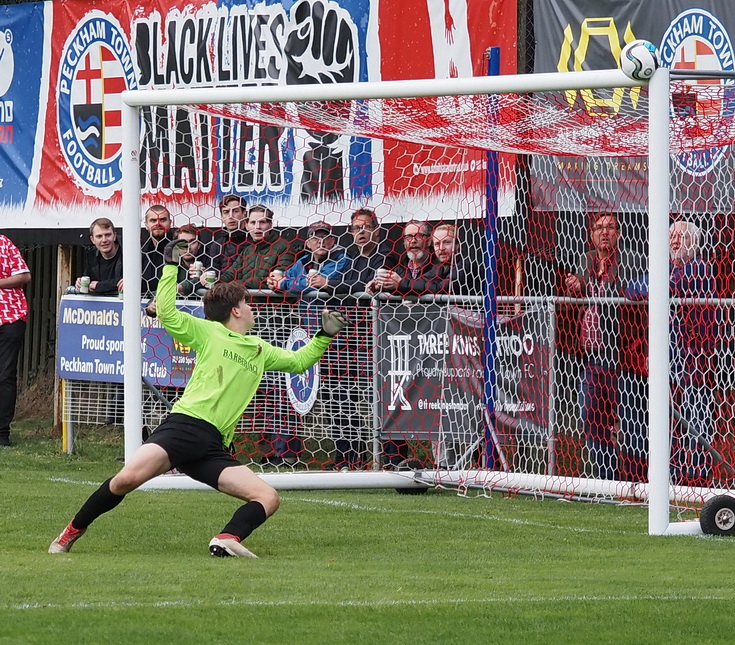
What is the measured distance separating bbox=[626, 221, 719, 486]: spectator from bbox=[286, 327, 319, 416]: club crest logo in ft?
9.72

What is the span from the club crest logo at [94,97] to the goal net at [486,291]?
9.06ft

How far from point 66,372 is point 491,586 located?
7.77 metres

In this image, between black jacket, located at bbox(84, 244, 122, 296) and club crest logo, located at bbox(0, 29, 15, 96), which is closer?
black jacket, located at bbox(84, 244, 122, 296)

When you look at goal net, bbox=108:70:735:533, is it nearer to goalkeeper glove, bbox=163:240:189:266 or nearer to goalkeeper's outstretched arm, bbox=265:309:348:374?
goalkeeper glove, bbox=163:240:189:266

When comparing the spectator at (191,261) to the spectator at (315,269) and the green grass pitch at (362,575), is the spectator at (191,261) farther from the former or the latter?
the green grass pitch at (362,575)

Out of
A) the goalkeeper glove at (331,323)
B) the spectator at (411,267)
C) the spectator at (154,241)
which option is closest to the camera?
the goalkeeper glove at (331,323)

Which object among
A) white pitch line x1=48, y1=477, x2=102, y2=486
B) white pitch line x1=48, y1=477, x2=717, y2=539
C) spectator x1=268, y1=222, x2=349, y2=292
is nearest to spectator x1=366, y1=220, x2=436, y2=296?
spectator x1=268, y1=222, x2=349, y2=292

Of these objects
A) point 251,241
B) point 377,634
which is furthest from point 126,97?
point 377,634

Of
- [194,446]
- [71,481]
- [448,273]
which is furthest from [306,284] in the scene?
[194,446]

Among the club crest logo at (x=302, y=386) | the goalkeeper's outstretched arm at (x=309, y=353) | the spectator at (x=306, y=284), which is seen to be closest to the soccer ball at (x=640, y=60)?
the goalkeeper's outstretched arm at (x=309, y=353)

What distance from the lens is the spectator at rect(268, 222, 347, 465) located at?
12.3 m

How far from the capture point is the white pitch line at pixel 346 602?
6.19 m

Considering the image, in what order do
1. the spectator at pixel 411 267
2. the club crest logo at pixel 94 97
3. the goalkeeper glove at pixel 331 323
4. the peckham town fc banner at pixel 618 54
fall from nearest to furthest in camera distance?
1. the goalkeeper glove at pixel 331 323
2. the peckham town fc banner at pixel 618 54
3. the spectator at pixel 411 267
4. the club crest logo at pixel 94 97

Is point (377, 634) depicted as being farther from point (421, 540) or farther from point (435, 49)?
point (435, 49)
